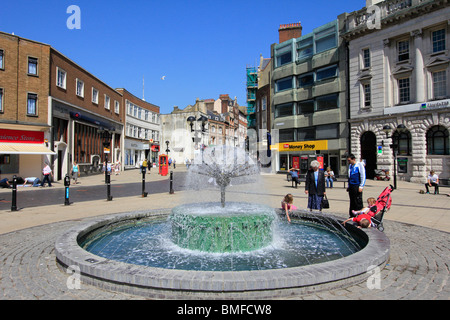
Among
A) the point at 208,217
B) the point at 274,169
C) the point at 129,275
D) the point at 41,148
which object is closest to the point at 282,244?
the point at 208,217

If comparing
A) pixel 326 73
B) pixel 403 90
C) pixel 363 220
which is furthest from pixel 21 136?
pixel 403 90

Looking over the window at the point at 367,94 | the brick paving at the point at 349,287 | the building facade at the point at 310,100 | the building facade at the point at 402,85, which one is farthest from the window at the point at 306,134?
the brick paving at the point at 349,287

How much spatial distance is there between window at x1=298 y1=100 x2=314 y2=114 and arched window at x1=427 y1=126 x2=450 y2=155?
1462 cm

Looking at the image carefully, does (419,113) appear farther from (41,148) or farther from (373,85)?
(41,148)

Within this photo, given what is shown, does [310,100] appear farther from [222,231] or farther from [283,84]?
[222,231]

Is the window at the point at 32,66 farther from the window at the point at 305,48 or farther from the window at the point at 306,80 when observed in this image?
the window at the point at 305,48

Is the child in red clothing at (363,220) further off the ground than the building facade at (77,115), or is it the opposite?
the building facade at (77,115)

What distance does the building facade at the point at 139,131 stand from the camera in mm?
48287

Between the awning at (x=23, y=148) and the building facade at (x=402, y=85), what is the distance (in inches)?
1069

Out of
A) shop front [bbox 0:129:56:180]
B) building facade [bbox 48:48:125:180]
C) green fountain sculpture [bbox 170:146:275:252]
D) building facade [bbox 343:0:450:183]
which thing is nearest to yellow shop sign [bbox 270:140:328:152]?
building facade [bbox 343:0:450:183]

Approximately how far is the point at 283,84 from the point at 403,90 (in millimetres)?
16500

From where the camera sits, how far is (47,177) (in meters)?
23.1

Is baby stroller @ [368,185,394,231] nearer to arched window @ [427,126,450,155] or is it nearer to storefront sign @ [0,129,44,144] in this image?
arched window @ [427,126,450,155]
